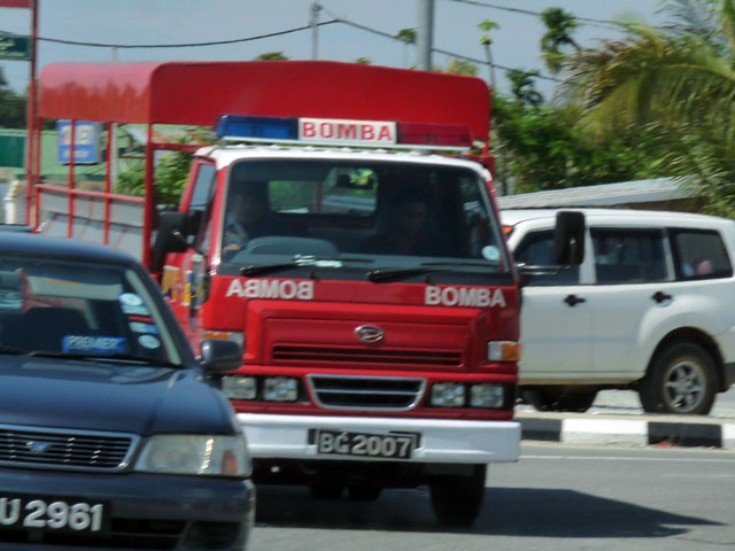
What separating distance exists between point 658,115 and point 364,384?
11.6m

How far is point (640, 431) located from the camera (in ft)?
44.9

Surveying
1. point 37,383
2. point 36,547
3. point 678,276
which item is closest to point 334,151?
point 37,383

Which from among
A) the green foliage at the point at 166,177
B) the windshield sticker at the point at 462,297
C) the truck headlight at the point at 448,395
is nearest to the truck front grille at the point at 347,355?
the truck headlight at the point at 448,395

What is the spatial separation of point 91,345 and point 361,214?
2.60 m

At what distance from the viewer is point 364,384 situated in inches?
333

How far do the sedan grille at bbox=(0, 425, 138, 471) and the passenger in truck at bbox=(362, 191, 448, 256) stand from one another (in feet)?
10.9

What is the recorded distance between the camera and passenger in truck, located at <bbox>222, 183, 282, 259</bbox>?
8.67 meters

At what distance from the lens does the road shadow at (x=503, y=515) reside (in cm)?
893

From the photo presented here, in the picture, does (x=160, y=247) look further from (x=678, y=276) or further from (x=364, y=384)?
(x=678, y=276)

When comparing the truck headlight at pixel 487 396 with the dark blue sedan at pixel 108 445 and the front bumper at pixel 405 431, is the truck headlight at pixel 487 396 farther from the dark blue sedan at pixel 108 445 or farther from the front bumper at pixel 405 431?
the dark blue sedan at pixel 108 445

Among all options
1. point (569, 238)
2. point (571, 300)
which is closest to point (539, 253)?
point (571, 300)

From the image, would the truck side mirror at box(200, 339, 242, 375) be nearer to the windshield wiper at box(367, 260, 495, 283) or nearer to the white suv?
the windshield wiper at box(367, 260, 495, 283)

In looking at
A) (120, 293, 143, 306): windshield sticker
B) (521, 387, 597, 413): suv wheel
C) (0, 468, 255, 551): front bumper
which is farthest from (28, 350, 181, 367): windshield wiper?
(521, 387, 597, 413): suv wheel

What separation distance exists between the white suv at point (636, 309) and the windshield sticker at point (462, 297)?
5039mm
